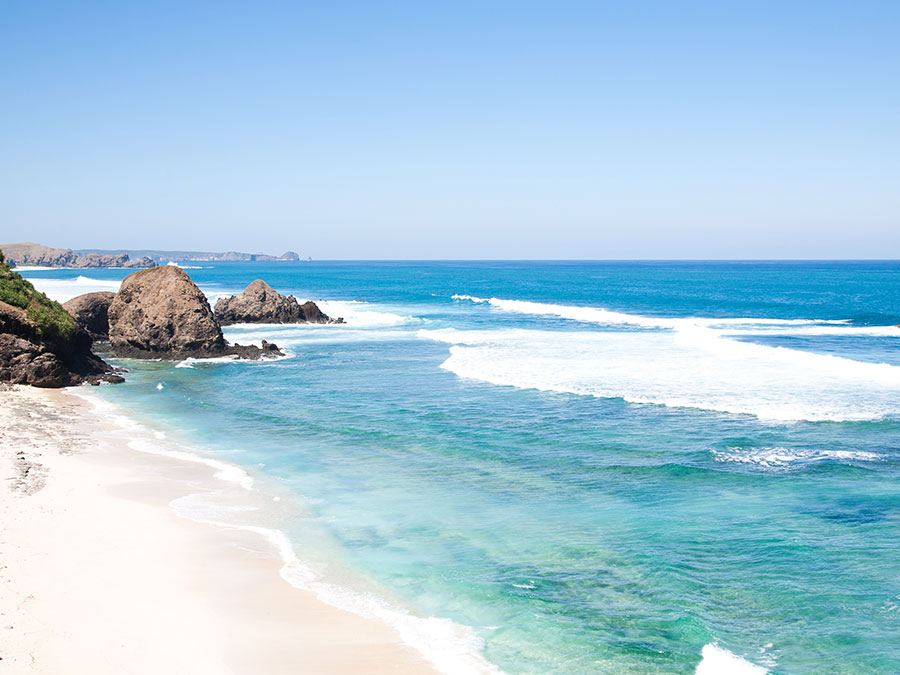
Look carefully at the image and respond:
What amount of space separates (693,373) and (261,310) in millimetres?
33369

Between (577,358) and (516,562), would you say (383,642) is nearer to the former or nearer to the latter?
(516,562)

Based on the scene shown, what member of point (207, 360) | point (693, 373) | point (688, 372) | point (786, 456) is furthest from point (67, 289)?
point (786, 456)

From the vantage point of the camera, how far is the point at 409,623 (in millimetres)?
10156

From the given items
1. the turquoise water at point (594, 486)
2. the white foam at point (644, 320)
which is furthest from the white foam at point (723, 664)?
the white foam at point (644, 320)

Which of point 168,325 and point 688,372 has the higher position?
point 168,325

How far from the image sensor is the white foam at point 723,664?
29.6 feet

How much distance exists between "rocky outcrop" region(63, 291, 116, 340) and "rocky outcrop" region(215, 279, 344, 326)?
11.2m

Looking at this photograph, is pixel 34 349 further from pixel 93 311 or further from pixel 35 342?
pixel 93 311

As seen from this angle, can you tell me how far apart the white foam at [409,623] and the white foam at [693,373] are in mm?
15204

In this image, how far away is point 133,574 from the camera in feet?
37.2

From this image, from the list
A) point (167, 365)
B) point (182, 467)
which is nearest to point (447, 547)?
point (182, 467)

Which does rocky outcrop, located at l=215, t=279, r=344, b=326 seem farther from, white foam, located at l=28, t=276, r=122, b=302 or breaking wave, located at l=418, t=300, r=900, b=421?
white foam, located at l=28, t=276, r=122, b=302

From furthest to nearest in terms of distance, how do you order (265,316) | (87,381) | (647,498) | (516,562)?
(265,316), (87,381), (647,498), (516,562)

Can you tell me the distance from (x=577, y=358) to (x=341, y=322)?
24.2 metres
